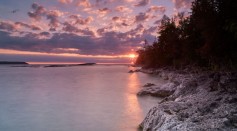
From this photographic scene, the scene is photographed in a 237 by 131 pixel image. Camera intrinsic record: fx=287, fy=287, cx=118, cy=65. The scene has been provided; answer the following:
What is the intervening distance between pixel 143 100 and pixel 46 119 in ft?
35.2

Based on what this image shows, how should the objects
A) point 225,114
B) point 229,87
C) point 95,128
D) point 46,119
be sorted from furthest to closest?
point 46,119
point 95,128
point 229,87
point 225,114

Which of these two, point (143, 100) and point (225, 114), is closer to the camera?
point (225, 114)

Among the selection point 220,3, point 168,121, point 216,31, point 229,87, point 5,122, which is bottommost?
point 5,122

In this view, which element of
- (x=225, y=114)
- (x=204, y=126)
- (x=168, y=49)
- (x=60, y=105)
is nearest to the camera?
(x=204, y=126)

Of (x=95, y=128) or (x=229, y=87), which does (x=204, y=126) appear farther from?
(x=95, y=128)

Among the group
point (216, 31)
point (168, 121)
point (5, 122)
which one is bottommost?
point (5, 122)

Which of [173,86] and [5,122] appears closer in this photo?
[5,122]

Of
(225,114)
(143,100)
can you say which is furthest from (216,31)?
(225,114)

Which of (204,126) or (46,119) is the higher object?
(204,126)

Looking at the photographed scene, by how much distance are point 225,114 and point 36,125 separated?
13.3 metres

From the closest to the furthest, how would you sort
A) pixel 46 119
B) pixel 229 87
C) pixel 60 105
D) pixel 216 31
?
pixel 229 87
pixel 46 119
pixel 60 105
pixel 216 31

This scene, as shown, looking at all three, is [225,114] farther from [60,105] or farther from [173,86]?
[60,105]

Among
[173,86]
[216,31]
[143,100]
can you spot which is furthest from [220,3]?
[143,100]

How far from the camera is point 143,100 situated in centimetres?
2886
